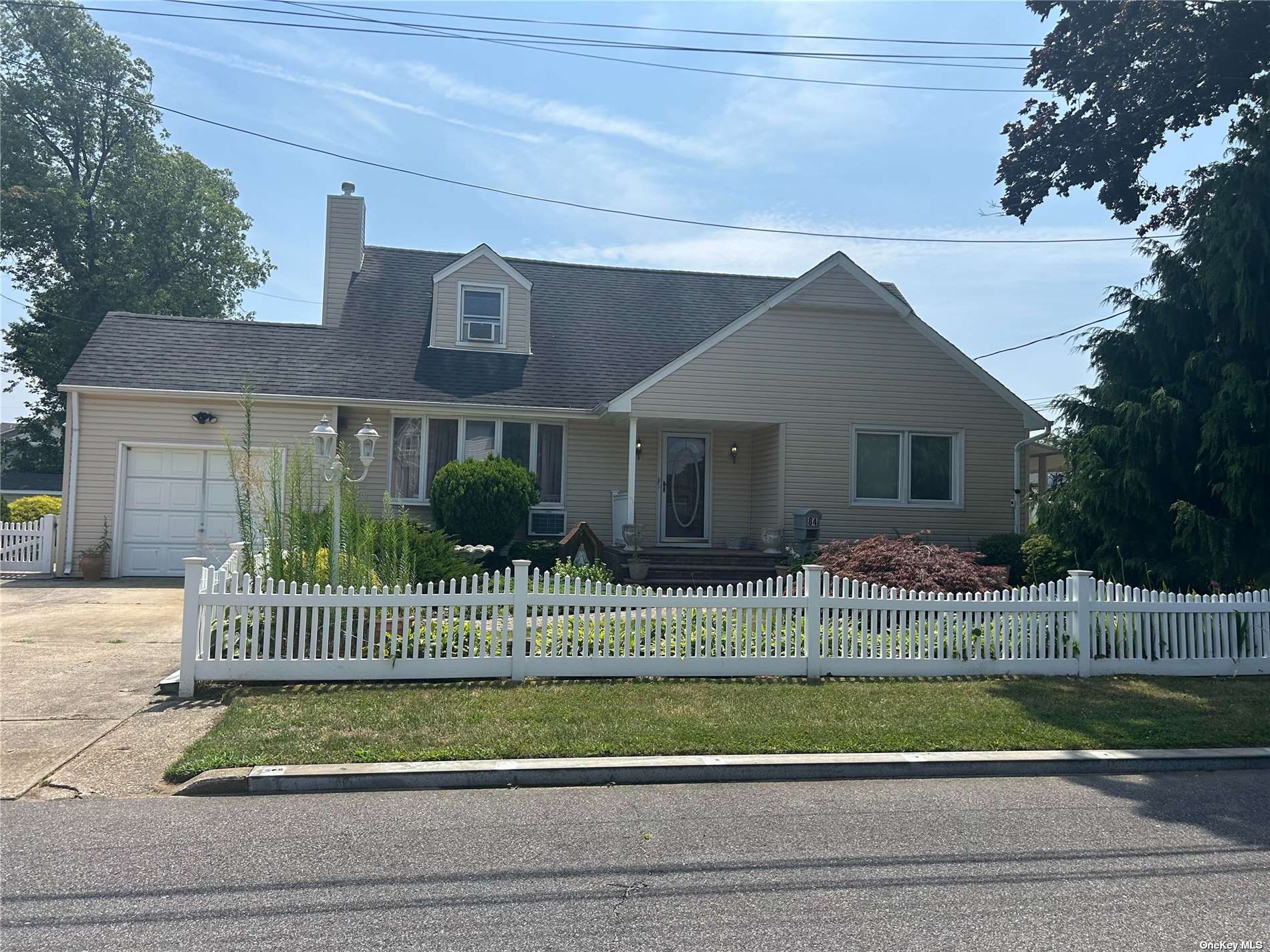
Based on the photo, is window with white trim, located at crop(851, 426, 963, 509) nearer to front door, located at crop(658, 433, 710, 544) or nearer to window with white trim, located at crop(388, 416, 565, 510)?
front door, located at crop(658, 433, 710, 544)

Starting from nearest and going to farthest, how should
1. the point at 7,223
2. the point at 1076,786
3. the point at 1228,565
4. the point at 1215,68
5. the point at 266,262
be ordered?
the point at 1076,786, the point at 1228,565, the point at 1215,68, the point at 7,223, the point at 266,262

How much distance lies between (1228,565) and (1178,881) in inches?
252

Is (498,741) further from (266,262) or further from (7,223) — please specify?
(266,262)

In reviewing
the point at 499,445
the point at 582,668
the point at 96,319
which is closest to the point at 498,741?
the point at 582,668

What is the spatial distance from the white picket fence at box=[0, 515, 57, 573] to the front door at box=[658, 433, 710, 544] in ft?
36.6

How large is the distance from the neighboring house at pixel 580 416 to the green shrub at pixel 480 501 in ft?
4.34

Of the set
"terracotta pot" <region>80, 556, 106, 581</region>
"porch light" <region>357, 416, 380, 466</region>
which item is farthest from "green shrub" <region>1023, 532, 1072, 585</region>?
"terracotta pot" <region>80, 556, 106, 581</region>

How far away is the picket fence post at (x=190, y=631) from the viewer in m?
7.75

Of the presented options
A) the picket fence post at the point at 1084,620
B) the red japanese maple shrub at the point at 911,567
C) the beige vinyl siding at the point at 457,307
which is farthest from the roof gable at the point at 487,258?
the picket fence post at the point at 1084,620

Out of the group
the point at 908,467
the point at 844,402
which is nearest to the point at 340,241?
the point at 844,402

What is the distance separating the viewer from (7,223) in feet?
99.4

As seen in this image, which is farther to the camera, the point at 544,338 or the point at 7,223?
the point at 7,223

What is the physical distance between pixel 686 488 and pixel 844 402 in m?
3.43

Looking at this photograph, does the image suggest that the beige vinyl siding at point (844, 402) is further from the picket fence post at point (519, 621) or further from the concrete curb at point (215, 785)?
the concrete curb at point (215, 785)
